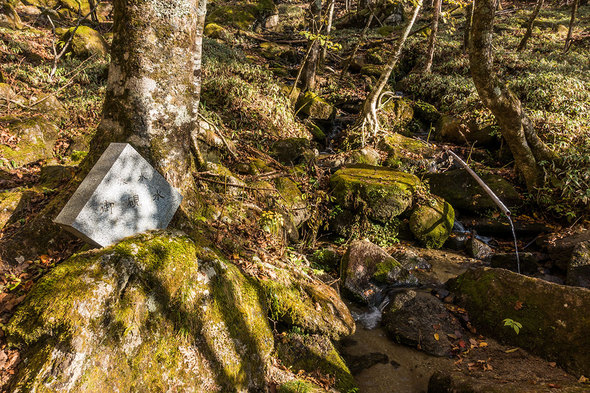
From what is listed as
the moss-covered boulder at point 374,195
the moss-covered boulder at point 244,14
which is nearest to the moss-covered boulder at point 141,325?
the moss-covered boulder at point 374,195

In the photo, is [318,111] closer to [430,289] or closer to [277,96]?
[277,96]

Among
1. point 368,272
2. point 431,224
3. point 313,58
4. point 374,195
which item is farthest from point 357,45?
point 368,272

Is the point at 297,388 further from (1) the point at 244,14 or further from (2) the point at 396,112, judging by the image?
(1) the point at 244,14

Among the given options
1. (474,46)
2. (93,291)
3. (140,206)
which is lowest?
(93,291)

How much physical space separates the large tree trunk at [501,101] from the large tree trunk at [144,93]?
6.51 metres

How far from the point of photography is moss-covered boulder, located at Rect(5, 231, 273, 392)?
190cm

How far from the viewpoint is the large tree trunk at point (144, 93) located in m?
2.83

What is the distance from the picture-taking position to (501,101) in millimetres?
7230

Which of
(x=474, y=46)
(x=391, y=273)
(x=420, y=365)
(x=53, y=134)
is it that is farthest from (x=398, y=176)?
(x=53, y=134)

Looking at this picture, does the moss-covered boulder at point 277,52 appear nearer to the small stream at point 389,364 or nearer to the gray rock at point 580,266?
the gray rock at point 580,266

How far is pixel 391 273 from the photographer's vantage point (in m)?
5.59

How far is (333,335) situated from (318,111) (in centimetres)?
890

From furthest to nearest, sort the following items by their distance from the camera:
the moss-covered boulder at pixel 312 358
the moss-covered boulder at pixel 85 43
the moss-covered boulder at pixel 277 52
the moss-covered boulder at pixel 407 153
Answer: the moss-covered boulder at pixel 277 52
the moss-covered boulder at pixel 85 43
the moss-covered boulder at pixel 407 153
the moss-covered boulder at pixel 312 358

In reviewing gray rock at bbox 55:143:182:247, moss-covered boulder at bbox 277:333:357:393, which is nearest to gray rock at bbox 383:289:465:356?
moss-covered boulder at bbox 277:333:357:393
